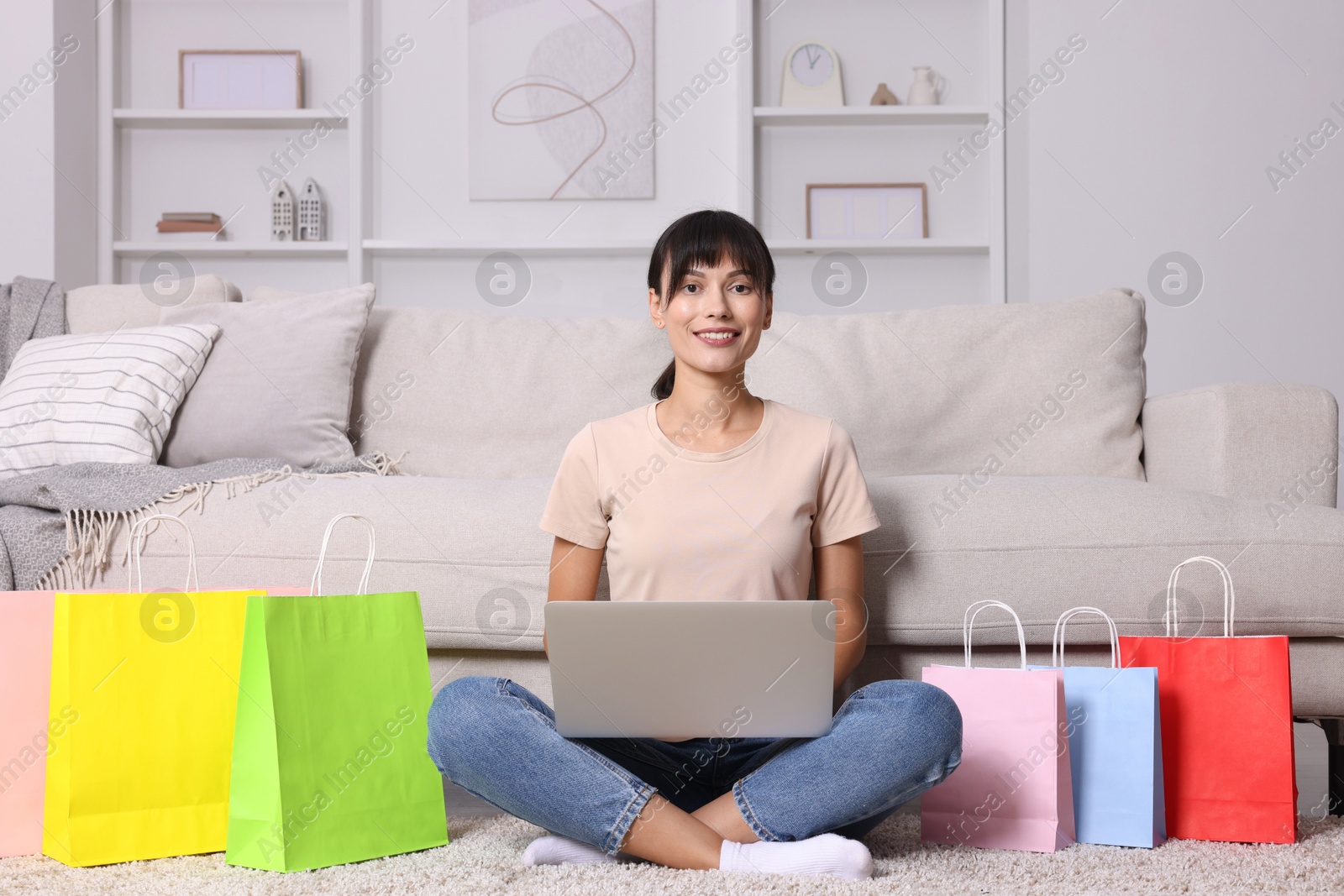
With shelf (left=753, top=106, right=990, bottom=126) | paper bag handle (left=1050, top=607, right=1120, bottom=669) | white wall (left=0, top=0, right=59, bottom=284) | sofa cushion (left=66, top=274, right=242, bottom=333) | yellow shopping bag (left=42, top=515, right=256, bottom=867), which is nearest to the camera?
yellow shopping bag (left=42, top=515, right=256, bottom=867)

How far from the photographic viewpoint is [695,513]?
49.8 inches

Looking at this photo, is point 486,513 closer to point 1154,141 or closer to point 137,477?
point 137,477

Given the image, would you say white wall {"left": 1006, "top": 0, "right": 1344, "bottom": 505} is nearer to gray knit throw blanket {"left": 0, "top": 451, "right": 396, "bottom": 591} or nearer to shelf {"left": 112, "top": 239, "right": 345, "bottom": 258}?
shelf {"left": 112, "top": 239, "right": 345, "bottom": 258}

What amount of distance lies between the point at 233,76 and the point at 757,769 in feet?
10.8

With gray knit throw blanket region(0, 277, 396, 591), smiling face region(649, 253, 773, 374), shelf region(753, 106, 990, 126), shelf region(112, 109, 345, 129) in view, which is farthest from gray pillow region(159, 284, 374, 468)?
shelf region(753, 106, 990, 126)

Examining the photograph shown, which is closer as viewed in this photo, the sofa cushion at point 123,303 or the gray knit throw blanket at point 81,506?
the gray knit throw blanket at point 81,506

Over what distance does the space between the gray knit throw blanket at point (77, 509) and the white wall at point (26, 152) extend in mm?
1858

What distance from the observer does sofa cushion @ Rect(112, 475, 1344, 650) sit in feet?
4.65

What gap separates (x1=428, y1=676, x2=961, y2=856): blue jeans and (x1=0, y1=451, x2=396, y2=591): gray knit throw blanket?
69cm

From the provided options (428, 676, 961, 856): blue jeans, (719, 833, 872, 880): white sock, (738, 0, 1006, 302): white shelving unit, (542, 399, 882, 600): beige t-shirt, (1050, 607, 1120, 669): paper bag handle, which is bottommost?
(719, 833, 872, 880): white sock

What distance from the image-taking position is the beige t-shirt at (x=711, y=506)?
1242 millimetres

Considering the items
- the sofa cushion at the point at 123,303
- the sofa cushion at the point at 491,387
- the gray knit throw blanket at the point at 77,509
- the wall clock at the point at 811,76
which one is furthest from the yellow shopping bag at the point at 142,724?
the wall clock at the point at 811,76

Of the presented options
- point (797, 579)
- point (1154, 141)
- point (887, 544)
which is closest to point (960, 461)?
point (887, 544)

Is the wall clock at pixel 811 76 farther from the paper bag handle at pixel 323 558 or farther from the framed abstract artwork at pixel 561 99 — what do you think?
the paper bag handle at pixel 323 558
